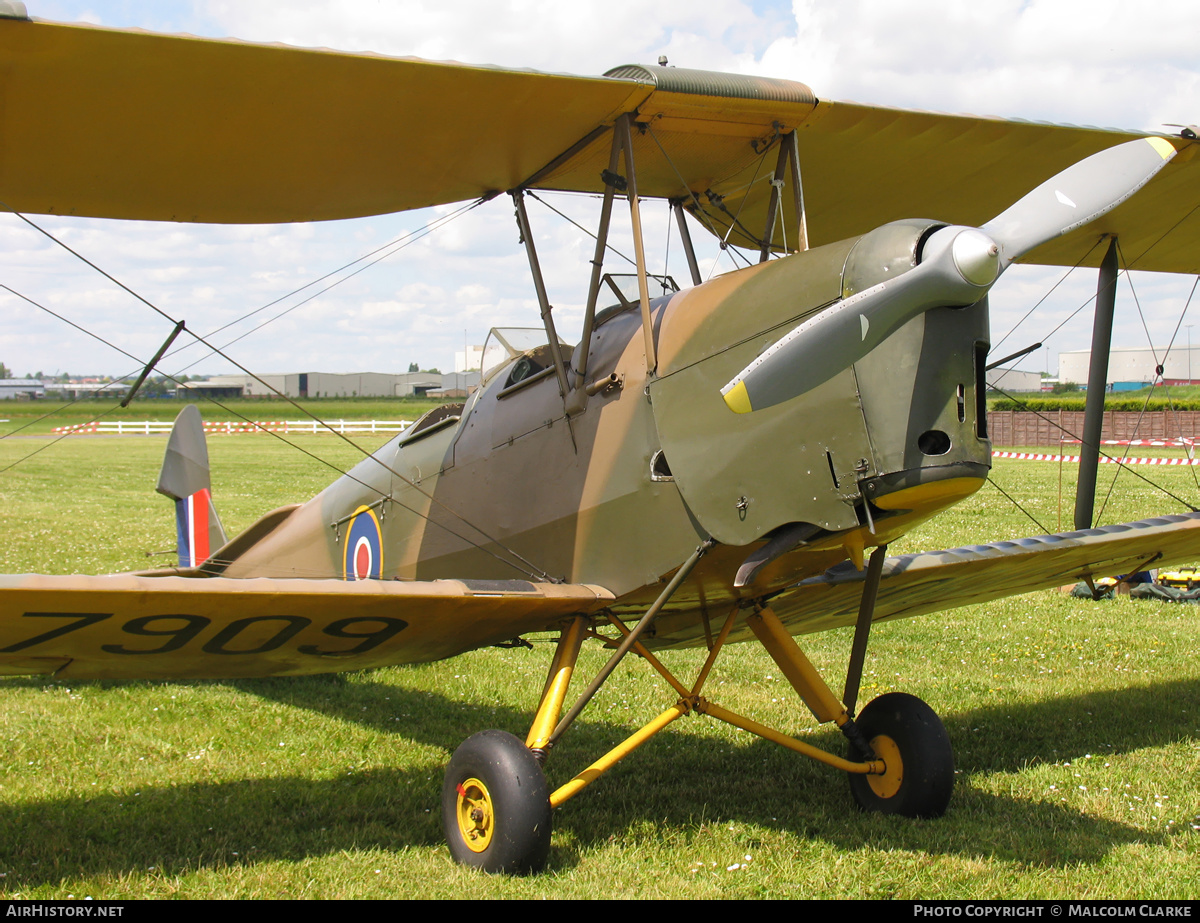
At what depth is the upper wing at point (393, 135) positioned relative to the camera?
164 inches

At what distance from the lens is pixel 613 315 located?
15.8 ft

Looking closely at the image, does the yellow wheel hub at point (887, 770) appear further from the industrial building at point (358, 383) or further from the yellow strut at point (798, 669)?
the industrial building at point (358, 383)

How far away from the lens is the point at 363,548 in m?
6.48

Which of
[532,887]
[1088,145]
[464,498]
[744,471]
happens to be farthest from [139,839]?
[1088,145]

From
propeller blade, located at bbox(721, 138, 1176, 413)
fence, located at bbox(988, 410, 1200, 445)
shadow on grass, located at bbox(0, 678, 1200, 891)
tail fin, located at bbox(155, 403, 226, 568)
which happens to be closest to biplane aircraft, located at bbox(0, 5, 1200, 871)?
propeller blade, located at bbox(721, 138, 1176, 413)

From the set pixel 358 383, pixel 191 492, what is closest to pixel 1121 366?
pixel 358 383

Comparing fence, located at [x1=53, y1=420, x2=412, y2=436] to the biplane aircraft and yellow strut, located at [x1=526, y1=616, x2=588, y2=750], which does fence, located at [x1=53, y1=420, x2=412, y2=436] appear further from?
yellow strut, located at [x1=526, y1=616, x2=588, y2=750]

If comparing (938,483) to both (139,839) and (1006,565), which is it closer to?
(1006,565)

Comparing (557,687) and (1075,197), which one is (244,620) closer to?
(557,687)

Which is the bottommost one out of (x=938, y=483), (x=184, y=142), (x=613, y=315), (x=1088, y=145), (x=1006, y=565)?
(x=1006, y=565)

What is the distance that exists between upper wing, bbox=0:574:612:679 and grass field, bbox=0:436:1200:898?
73 centimetres

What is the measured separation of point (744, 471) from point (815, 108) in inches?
78.3

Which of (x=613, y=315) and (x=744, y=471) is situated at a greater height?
(x=613, y=315)

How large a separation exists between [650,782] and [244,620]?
224 cm
